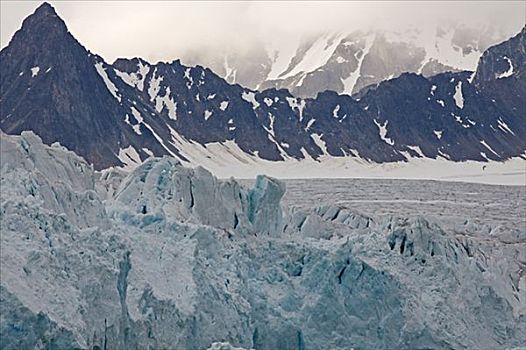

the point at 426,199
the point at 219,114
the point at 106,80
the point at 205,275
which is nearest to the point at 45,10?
the point at 106,80

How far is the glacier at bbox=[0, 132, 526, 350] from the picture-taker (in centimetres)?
1056

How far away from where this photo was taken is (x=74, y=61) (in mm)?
103750

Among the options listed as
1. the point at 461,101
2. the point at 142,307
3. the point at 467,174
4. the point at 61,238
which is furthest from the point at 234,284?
the point at 461,101

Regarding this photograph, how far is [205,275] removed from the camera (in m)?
12.6

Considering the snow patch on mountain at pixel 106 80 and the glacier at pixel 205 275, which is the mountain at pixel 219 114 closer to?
the snow patch on mountain at pixel 106 80

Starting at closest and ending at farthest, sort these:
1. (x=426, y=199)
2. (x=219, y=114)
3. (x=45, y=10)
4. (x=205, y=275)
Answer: (x=205, y=275) → (x=426, y=199) → (x=45, y=10) → (x=219, y=114)

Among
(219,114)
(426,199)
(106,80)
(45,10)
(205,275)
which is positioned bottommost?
(426,199)

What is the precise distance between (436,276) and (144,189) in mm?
5247

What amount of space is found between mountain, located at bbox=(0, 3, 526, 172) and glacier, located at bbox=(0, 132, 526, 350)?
2809 inches

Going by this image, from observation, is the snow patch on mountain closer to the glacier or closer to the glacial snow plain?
the glacial snow plain

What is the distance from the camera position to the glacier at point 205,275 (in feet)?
34.7

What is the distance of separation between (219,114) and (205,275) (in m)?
106

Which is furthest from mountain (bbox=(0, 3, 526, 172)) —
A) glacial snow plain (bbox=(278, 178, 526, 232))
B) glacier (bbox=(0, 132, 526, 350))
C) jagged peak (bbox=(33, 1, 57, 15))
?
glacier (bbox=(0, 132, 526, 350))

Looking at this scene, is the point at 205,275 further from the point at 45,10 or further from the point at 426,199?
the point at 45,10
